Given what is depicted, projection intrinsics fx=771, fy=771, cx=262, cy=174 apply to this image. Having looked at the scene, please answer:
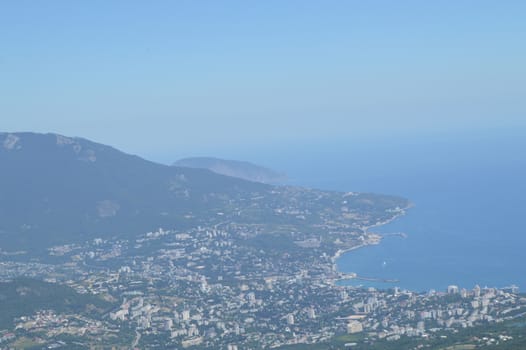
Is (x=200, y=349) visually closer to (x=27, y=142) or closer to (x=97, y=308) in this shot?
(x=97, y=308)

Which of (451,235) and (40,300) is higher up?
(451,235)

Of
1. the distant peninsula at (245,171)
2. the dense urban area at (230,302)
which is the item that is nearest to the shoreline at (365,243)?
the dense urban area at (230,302)

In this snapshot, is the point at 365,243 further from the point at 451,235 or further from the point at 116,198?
the point at 116,198

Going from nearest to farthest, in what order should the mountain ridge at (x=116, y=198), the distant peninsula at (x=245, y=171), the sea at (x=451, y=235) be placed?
the sea at (x=451, y=235) → the mountain ridge at (x=116, y=198) → the distant peninsula at (x=245, y=171)

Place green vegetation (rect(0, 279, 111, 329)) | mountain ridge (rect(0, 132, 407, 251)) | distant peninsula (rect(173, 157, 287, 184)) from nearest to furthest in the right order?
1. green vegetation (rect(0, 279, 111, 329))
2. mountain ridge (rect(0, 132, 407, 251))
3. distant peninsula (rect(173, 157, 287, 184))

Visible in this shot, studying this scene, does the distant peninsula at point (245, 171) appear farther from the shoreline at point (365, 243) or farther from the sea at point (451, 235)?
the shoreline at point (365, 243)

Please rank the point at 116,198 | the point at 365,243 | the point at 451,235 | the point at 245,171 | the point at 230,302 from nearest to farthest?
the point at 230,302, the point at 365,243, the point at 451,235, the point at 116,198, the point at 245,171

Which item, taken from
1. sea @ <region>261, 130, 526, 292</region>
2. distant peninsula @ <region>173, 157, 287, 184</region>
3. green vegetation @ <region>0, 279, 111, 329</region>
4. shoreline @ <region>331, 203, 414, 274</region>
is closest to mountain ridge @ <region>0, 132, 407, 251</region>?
shoreline @ <region>331, 203, 414, 274</region>

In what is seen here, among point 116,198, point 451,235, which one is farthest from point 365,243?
point 116,198

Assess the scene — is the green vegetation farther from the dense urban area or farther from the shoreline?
the shoreline

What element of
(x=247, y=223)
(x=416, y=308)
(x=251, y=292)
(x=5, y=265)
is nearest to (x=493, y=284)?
(x=416, y=308)

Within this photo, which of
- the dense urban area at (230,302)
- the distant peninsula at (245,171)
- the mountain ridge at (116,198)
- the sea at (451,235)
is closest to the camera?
the dense urban area at (230,302)
